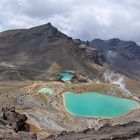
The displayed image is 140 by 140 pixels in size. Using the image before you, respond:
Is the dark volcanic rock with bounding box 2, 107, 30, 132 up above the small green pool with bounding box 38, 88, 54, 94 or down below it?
below

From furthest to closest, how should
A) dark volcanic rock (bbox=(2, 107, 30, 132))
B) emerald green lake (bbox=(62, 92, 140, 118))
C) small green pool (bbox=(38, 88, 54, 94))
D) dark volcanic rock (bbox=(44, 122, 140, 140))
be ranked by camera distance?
small green pool (bbox=(38, 88, 54, 94))
emerald green lake (bbox=(62, 92, 140, 118))
dark volcanic rock (bbox=(2, 107, 30, 132))
dark volcanic rock (bbox=(44, 122, 140, 140))

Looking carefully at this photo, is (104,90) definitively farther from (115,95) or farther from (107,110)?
(107,110)

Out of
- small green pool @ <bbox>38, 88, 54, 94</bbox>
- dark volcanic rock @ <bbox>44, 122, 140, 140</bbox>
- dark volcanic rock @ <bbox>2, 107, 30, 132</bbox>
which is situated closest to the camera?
dark volcanic rock @ <bbox>44, 122, 140, 140</bbox>

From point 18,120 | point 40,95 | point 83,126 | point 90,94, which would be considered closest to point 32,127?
point 18,120

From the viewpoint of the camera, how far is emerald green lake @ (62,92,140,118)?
112 metres

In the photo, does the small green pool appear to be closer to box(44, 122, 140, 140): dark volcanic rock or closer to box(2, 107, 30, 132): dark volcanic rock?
box(2, 107, 30, 132): dark volcanic rock

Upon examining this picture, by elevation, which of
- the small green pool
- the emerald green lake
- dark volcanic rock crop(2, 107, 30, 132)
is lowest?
dark volcanic rock crop(2, 107, 30, 132)

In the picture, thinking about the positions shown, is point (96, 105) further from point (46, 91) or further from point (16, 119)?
point (16, 119)

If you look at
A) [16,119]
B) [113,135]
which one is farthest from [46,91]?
[113,135]

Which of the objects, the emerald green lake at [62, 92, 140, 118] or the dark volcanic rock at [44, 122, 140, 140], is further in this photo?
the emerald green lake at [62, 92, 140, 118]

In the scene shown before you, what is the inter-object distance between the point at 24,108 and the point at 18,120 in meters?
31.1

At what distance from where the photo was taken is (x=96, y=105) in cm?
11925

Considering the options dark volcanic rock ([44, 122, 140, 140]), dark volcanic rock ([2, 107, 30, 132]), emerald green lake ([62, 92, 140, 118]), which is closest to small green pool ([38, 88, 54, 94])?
emerald green lake ([62, 92, 140, 118])

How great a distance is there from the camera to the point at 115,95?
131 meters
